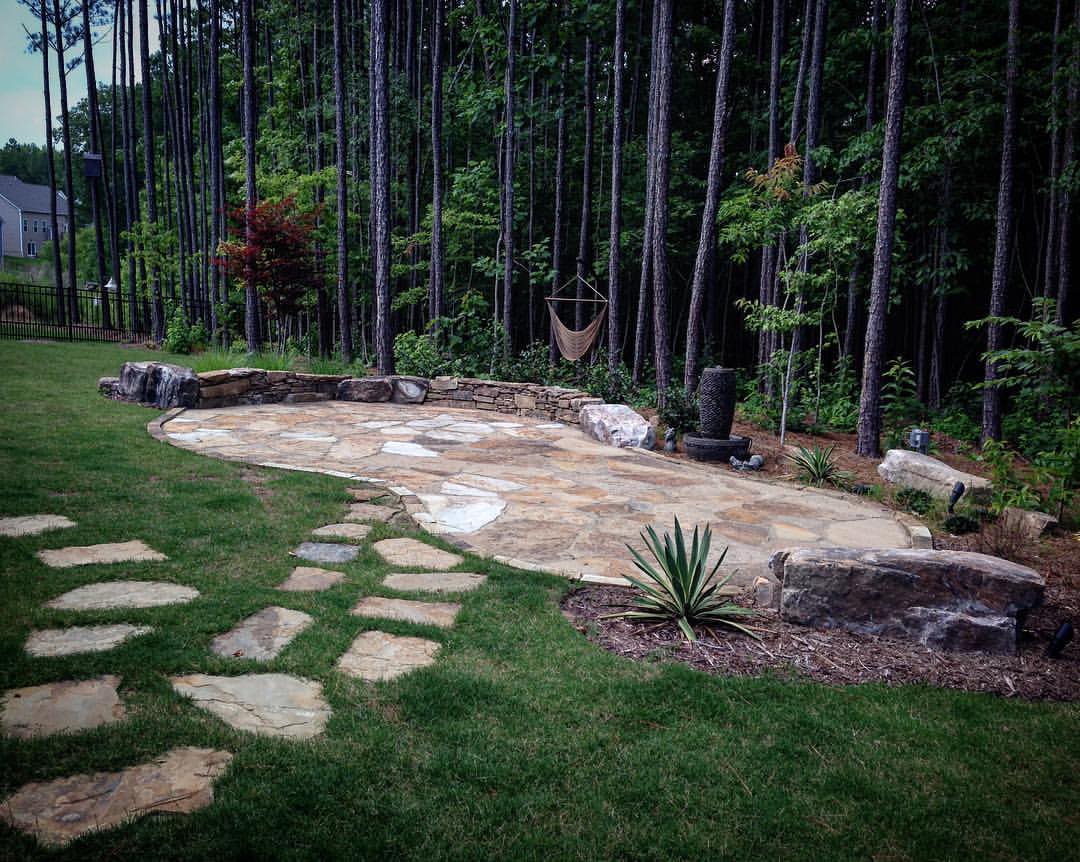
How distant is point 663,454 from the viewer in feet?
22.5

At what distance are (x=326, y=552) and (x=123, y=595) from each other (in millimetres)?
948

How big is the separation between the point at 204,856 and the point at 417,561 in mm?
1990

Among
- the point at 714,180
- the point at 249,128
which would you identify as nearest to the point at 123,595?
the point at 714,180

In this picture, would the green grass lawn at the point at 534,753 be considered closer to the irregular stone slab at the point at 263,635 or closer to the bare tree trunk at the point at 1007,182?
the irregular stone slab at the point at 263,635

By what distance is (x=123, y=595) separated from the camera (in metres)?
2.68

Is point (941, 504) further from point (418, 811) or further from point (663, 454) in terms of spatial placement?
point (418, 811)

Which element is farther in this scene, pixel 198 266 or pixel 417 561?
pixel 198 266

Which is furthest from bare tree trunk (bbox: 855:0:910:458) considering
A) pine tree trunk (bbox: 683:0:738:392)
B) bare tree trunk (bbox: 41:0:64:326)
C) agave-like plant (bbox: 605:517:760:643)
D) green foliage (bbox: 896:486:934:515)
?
bare tree trunk (bbox: 41:0:64:326)

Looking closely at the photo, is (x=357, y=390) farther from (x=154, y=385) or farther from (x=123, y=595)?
(x=123, y=595)

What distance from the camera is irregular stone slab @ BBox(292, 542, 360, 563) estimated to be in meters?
3.34

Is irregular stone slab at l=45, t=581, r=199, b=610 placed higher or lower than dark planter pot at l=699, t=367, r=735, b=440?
lower

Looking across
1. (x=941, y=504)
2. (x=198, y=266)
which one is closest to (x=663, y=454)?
(x=941, y=504)

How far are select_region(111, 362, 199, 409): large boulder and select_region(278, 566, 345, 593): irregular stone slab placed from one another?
565cm

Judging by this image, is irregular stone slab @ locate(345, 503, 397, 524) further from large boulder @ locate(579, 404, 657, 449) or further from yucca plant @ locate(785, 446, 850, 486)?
yucca plant @ locate(785, 446, 850, 486)
